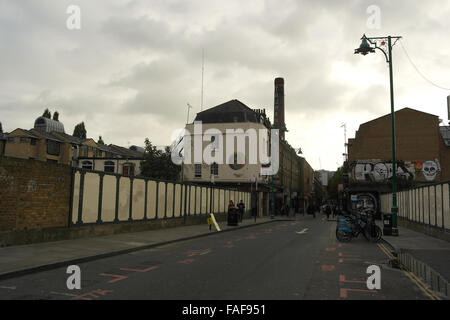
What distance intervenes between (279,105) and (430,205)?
53160 mm

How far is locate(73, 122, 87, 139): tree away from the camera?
274 feet

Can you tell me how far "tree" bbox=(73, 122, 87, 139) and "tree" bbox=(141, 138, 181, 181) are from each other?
35.1 metres

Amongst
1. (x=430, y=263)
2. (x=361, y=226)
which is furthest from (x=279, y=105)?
(x=430, y=263)

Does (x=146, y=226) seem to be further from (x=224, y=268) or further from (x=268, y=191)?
(x=268, y=191)

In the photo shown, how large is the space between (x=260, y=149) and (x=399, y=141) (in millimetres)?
19105

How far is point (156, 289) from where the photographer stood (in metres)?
6.58

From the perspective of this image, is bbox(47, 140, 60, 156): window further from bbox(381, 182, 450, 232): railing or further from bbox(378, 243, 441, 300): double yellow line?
bbox(378, 243, 441, 300): double yellow line

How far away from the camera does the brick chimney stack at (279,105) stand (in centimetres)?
6881

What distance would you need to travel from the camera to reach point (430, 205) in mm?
18344

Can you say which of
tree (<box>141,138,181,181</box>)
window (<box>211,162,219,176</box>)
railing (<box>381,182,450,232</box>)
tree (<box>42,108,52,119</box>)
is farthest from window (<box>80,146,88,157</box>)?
railing (<box>381,182,450,232</box>)

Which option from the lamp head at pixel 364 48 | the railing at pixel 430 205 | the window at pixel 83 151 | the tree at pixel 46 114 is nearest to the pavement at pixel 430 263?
the railing at pixel 430 205

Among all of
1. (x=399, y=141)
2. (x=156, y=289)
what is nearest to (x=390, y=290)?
(x=156, y=289)

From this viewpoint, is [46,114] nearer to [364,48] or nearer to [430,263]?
[364,48]

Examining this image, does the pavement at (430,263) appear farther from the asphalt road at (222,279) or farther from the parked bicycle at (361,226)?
the parked bicycle at (361,226)
